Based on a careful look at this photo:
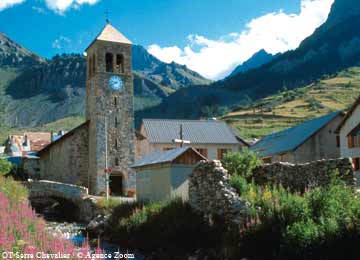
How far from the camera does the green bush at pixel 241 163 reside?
938 inches

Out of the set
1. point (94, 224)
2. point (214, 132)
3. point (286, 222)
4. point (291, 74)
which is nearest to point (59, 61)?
point (291, 74)

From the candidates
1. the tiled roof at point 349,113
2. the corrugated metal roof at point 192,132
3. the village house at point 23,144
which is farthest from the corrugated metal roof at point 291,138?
the village house at point 23,144

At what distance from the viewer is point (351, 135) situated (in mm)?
37500

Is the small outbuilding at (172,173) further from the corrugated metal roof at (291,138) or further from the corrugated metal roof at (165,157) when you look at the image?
the corrugated metal roof at (291,138)

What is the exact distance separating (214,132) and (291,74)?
13288 centimetres

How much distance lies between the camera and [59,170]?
4478 cm

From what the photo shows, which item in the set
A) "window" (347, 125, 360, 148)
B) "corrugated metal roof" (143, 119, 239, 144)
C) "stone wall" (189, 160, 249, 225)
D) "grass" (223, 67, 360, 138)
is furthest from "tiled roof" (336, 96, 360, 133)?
"grass" (223, 67, 360, 138)

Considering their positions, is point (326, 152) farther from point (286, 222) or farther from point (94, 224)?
point (286, 222)

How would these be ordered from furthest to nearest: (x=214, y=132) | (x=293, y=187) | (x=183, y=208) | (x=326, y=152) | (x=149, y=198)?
(x=214, y=132) < (x=326, y=152) < (x=149, y=198) < (x=183, y=208) < (x=293, y=187)

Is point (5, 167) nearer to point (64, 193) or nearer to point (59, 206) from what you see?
point (59, 206)


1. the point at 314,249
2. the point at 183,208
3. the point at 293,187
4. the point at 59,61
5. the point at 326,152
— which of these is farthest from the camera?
the point at 59,61

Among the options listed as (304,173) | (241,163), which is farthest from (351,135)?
(304,173)

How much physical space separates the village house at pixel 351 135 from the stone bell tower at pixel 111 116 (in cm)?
1719

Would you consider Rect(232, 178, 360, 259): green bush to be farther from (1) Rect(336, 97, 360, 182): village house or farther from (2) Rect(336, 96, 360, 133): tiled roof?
(2) Rect(336, 96, 360, 133): tiled roof
